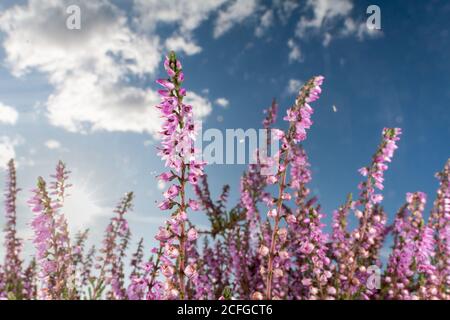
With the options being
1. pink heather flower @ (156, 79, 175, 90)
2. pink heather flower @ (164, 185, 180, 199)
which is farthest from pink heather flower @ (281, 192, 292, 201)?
pink heather flower @ (156, 79, 175, 90)

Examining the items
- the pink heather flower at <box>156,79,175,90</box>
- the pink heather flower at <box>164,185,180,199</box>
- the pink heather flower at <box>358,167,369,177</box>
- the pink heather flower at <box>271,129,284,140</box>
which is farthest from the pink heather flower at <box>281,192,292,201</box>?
the pink heather flower at <box>358,167,369,177</box>

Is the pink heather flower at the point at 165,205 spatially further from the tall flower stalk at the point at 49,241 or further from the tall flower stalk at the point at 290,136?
the tall flower stalk at the point at 49,241

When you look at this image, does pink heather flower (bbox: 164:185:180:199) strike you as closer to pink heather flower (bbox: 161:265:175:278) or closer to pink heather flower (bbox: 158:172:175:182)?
pink heather flower (bbox: 158:172:175:182)

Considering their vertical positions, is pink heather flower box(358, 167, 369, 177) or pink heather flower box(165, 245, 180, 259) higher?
pink heather flower box(358, 167, 369, 177)

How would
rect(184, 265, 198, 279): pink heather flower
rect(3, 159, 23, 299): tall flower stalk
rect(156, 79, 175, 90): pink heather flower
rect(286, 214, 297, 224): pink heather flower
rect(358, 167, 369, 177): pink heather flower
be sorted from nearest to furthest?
rect(184, 265, 198, 279): pink heather flower < rect(156, 79, 175, 90): pink heather flower < rect(286, 214, 297, 224): pink heather flower < rect(358, 167, 369, 177): pink heather flower < rect(3, 159, 23, 299): tall flower stalk

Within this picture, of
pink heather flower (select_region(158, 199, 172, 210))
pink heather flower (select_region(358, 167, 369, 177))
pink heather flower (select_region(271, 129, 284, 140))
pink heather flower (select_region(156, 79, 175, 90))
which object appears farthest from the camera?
pink heather flower (select_region(358, 167, 369, 177))

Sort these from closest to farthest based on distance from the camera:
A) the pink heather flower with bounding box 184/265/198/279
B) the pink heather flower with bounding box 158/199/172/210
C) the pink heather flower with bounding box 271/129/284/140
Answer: the pink heather flower with bounding box 184/265/198/279 → the pink heather flower with bounding box 158/199/172/210 → the pink heather flower with bounding box 271/129/284/140

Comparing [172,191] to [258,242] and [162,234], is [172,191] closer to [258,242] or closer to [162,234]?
[162,234]

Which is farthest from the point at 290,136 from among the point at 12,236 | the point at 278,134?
the point at 12,236

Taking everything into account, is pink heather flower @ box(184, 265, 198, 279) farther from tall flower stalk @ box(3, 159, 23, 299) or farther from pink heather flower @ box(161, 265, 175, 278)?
tall flower stalk @ box(3, 159, 23, 299)

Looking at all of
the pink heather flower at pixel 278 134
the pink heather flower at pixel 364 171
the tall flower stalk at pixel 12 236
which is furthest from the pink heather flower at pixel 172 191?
the tall flower stalk at pixel 12 236

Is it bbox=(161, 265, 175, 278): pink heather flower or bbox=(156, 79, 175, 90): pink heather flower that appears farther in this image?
Result: bbox=(156, 79, 175, 90): pink heather flower

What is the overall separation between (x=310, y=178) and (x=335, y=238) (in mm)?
2204
